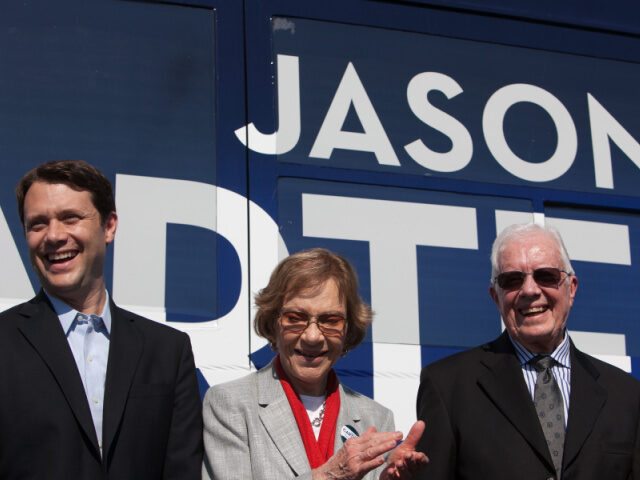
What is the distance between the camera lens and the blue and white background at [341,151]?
2.79 m

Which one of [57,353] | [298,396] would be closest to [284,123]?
[298,396]

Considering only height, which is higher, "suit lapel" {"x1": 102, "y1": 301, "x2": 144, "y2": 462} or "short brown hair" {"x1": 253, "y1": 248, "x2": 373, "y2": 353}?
"short brown hair" {"x1": 253, "y1": 248, "x2": 373, "y2": 353}

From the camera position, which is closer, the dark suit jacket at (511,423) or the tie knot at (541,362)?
the dark suit jacket at (511,423)

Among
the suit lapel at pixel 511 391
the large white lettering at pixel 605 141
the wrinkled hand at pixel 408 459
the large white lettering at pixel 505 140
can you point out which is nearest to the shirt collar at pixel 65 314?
the wrinkled hand at pixel 408 459

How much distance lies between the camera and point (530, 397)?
2377 mm

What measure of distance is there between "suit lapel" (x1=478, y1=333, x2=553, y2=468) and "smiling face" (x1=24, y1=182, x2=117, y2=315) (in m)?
1.05

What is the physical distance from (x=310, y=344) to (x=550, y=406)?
0.65 m

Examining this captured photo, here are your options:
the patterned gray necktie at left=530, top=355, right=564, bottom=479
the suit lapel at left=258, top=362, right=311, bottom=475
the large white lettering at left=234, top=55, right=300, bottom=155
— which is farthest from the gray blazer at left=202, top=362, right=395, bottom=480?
the large white lettering at left=234, top=55, right=300, bottom=155

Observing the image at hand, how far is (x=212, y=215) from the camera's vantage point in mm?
2861

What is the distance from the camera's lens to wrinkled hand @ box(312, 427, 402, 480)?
2.08 m

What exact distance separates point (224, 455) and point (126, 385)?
12.2 inches

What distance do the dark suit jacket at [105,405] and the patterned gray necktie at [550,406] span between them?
0.89 metres

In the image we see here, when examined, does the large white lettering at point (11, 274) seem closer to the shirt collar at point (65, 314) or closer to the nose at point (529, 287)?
the shirt collar at point (65, 314)

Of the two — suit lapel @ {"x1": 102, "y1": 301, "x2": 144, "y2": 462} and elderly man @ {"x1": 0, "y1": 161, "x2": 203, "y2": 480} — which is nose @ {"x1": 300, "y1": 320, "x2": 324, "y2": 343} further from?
suit lapel @ {"x1": 102, "y1": 301, "x2": 144, "y2": 462}
